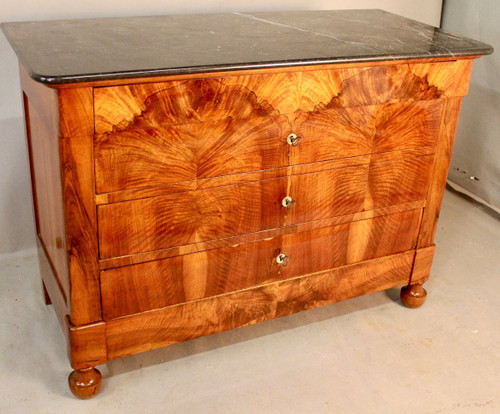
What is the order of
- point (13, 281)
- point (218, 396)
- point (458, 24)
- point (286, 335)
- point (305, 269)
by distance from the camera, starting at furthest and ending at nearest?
point (458, 24), point (13, 281), point (286, 335), point (305, 269), point (218, 396)

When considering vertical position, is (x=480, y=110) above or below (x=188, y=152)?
below

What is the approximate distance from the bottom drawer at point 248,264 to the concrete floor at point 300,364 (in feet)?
0.77

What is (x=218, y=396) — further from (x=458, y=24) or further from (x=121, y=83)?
(x=458, y=24)

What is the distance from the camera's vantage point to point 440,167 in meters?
1.93

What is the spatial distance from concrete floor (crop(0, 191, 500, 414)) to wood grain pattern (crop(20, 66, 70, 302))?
246 mm

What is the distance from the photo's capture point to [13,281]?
2.18 meters

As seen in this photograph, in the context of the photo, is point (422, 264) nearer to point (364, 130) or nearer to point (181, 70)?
point (364, 130)

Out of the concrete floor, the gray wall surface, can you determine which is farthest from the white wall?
the gray wall surface

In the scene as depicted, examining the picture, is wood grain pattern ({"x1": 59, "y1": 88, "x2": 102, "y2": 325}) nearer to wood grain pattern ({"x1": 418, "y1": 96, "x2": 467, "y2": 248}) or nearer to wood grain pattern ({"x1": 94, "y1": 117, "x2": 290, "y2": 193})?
wood grain pattern ({"x1": 94, "y1": 117, "x2": 290, "y2": 193})

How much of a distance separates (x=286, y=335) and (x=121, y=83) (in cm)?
95

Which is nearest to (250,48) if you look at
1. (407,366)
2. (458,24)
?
(407,366)

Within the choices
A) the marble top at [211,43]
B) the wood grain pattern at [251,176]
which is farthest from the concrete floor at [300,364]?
the marble top at [211,43]

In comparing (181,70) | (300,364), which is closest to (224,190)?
(181,70)

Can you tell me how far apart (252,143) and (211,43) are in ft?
0.91
